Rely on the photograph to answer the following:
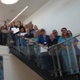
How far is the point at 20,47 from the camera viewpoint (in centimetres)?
683

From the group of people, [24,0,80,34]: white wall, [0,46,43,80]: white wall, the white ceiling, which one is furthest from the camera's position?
the white ceiling

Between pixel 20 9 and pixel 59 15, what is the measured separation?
268 centimetres

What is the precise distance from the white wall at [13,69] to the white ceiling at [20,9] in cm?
278

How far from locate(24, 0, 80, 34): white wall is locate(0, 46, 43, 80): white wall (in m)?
2.23

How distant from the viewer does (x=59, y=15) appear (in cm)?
820

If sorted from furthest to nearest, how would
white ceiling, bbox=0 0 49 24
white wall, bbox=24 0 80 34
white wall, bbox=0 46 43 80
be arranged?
white ceiling, bbox=0 0 49 24 < white wall, bbox=0 46 43 80 < white wall, bbox=24 0 80 34

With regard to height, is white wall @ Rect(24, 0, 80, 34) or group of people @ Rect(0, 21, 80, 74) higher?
white wall @ Rect(24, 0, 80, 34)

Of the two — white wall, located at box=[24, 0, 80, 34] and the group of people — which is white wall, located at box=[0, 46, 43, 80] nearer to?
the group of people

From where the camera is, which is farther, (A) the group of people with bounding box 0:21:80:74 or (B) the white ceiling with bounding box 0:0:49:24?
(B) the white ceiling with bounding box 0:0:49:24

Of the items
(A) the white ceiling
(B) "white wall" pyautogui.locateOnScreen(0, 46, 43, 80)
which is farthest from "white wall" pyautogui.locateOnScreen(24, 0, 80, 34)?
(B) "white wall" pyautogui.locateOnScreen(0, 46, 43, 80)

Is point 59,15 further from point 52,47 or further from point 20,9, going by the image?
point 52,47

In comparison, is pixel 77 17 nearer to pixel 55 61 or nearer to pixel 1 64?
pixel 55 61

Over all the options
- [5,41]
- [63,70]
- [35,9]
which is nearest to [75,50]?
[63,70]

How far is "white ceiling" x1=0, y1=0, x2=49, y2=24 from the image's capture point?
9.24 meters
